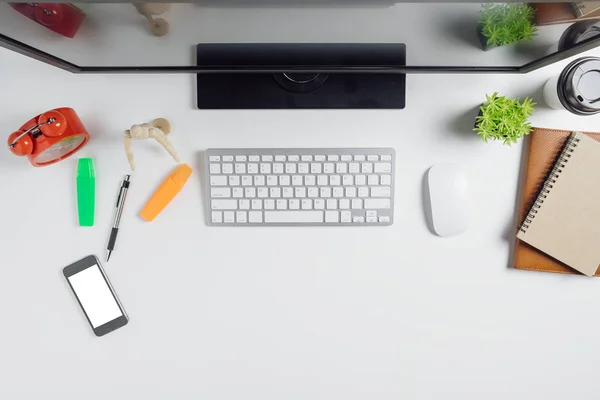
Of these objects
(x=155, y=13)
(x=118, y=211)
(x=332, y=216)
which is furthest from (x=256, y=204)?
(x=155, y=13)

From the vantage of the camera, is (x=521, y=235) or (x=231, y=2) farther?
(x=521, y=235)

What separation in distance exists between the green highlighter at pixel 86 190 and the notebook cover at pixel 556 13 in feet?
2.18

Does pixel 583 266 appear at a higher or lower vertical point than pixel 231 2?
lower

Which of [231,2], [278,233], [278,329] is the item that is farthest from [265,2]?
[278,329]

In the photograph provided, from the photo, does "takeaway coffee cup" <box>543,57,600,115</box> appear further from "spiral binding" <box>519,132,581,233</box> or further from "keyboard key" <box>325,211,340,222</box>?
"keyboard key" <box>325,211,340,222</box>

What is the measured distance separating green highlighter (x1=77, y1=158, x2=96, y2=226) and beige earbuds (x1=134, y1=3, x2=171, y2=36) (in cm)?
30

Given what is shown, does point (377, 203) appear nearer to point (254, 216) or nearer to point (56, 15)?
point (254, 216)

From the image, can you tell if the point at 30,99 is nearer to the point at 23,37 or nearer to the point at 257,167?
the point at 23,37

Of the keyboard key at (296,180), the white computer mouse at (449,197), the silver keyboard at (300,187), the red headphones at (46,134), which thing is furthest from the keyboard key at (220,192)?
the white computer mouse at (449,197)

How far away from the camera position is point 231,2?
0.46m

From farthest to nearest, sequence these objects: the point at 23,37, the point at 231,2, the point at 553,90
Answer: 1. the point at 553,90
2. the point at 23,37
3. the point at 231,2

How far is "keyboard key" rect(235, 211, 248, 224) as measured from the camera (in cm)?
79

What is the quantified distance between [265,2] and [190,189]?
402 millimetres

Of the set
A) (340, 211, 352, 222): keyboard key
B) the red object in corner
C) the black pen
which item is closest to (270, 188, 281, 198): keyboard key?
(340, 211, 352, 222): keyboard key
